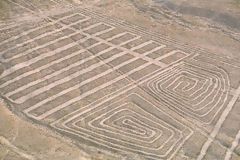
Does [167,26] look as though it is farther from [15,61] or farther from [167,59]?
[15,61]

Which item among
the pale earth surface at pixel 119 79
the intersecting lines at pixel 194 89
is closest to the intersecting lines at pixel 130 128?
the pale earth surface at pixel 119 79

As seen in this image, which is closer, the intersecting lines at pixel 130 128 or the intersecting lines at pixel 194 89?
the intersecting lines at pixel 130 128

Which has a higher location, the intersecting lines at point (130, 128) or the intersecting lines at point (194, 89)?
the intersecting lines at point (194, 89)

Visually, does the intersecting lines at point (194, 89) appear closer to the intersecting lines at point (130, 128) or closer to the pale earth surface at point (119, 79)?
the pale earth surface at point (119, 79)


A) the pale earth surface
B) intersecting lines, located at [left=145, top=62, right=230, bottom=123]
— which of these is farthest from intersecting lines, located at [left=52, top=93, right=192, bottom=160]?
intersecting lines, located at [left=145, top=62, right=230, bottom=123]

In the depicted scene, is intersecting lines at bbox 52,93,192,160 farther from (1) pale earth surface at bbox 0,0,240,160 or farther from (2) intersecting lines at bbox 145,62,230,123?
(2) intersecting lines at bbox 145,62,230,123

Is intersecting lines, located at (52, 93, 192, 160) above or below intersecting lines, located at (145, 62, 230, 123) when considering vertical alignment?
below

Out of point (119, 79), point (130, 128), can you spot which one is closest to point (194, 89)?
point (119, 79)
